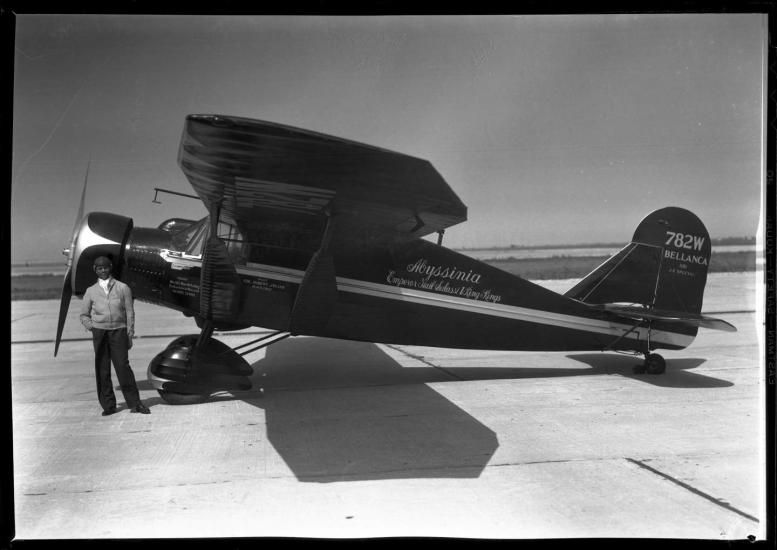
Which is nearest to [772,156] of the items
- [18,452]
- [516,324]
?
[516,324]

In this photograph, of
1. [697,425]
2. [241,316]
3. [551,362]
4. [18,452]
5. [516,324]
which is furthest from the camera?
[551,362]

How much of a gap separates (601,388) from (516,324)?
1185 mm

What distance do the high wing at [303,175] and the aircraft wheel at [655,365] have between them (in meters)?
3.40

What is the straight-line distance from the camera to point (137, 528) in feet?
11.4

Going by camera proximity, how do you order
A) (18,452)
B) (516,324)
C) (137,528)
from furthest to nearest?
(516,324) → (18,452) → (137,528)

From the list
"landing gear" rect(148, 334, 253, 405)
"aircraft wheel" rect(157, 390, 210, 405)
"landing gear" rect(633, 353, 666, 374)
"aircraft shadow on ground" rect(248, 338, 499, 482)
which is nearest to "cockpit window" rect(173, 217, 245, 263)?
"landing gear" rect(148, 334, 253, 405)

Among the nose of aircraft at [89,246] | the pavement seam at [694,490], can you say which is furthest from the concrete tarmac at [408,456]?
the nose of aircraft at [89,246]

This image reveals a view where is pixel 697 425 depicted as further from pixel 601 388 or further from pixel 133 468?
pixel 133 468

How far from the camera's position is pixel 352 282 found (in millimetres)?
7043

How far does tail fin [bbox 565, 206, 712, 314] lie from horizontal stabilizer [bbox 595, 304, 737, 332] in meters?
0.23

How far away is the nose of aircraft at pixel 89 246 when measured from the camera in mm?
6777

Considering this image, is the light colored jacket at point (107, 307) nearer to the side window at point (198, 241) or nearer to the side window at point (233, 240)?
the side window at point (198, 241)

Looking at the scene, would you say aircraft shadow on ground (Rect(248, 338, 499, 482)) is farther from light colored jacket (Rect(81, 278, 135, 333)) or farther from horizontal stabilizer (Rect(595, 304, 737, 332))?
horizontal stabilizer (Rect(595, 304, 737, 332))
